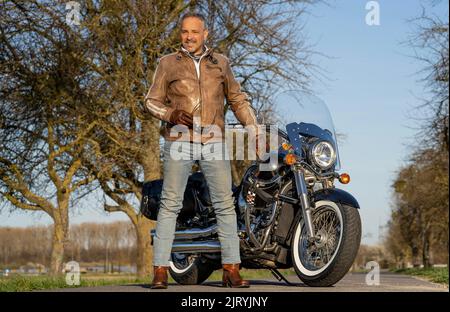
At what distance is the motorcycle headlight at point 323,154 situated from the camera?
598cm

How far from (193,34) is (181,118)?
2.28 feet

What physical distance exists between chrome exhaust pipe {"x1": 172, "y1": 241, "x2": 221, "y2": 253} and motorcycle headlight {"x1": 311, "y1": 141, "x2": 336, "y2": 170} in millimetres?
1202

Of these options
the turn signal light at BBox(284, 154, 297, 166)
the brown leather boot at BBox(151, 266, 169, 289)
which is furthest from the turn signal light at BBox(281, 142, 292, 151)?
the brown leather boot at BBox(151, 266, 169, 289)

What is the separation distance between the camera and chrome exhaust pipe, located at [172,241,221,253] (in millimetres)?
6566

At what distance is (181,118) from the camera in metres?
5.68

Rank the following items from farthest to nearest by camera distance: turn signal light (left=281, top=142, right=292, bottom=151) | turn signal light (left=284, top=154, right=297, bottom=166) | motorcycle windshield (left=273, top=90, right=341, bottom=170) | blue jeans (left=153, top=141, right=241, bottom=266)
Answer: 1. motorcycle windshield (left=273, top=90, right=341, bottom=170)
2. turn signal light (left=281, top=142, right=292, bottom=151)
3. turn signal light (left=284, top=154, right=297, bottom=166)
4. blue jeans (left=153, top=141, right=241, bottom=266)

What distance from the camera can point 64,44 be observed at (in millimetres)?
16266

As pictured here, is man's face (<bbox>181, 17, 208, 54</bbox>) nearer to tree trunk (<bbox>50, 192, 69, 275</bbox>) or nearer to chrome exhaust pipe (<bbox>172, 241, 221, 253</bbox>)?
chrome exhaust pipe (<bbox>172, 241, 221, 253</bbox>)

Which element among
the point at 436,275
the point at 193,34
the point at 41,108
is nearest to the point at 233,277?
the point at 193,34

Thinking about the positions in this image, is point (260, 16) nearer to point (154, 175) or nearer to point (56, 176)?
point (154, 175)

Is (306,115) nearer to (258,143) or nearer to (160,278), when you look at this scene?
(258,143)

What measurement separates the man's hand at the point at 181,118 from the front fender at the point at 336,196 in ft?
3.77

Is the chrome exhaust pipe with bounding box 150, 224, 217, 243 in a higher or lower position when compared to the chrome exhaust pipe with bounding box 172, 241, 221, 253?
higher

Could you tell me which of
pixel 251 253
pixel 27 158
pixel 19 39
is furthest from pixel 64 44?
pixel 251 253
